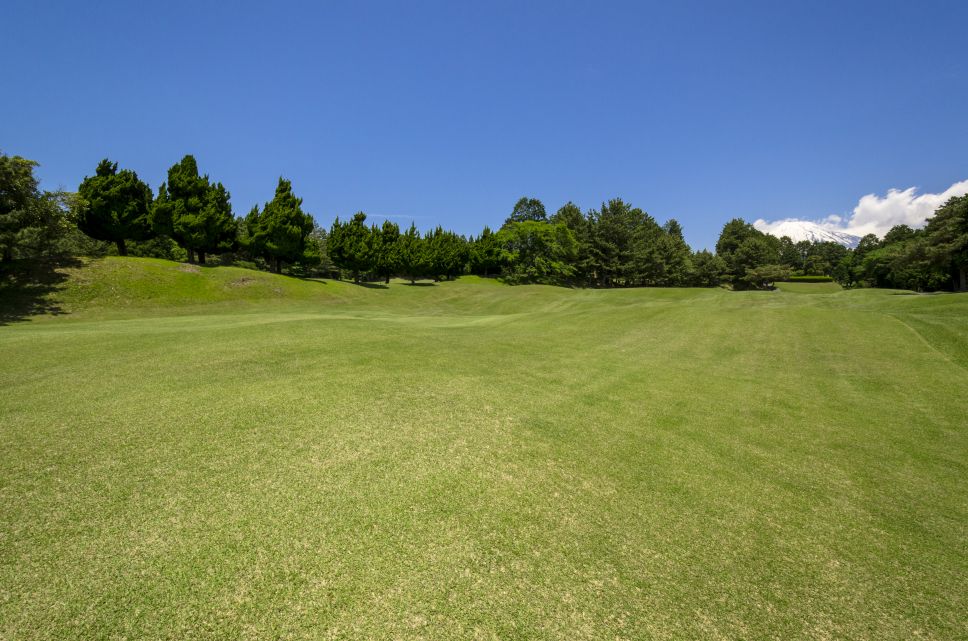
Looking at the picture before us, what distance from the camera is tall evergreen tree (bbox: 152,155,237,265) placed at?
42312 mm

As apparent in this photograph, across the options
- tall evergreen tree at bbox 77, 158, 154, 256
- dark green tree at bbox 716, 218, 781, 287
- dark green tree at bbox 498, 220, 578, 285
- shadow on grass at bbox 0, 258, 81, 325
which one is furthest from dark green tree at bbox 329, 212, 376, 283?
dark green tree at bbox 716, 218, 781, 287

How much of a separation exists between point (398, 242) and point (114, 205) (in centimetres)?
3382

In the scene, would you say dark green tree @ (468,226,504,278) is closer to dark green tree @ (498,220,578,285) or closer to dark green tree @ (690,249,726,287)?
dark green tree @ (498,220,578,285)

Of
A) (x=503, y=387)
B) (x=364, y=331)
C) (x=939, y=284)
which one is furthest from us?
(x=939, y=284)

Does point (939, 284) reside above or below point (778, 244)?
below

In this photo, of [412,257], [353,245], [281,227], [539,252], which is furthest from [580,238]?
[281,227]

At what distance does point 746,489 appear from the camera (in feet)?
21.5

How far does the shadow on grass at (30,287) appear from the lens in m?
26.2

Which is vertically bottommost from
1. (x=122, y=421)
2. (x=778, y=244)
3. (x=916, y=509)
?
(x=916, y=509)

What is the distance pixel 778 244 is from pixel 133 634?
479ft

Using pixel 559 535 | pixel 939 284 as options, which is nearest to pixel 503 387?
pixel 559 535

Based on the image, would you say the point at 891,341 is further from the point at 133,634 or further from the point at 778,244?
the point at 778,244

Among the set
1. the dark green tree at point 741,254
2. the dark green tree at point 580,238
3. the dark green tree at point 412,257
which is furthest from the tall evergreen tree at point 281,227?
the dark green tree at point 741,254

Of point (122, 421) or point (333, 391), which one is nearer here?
point (122, 421)
